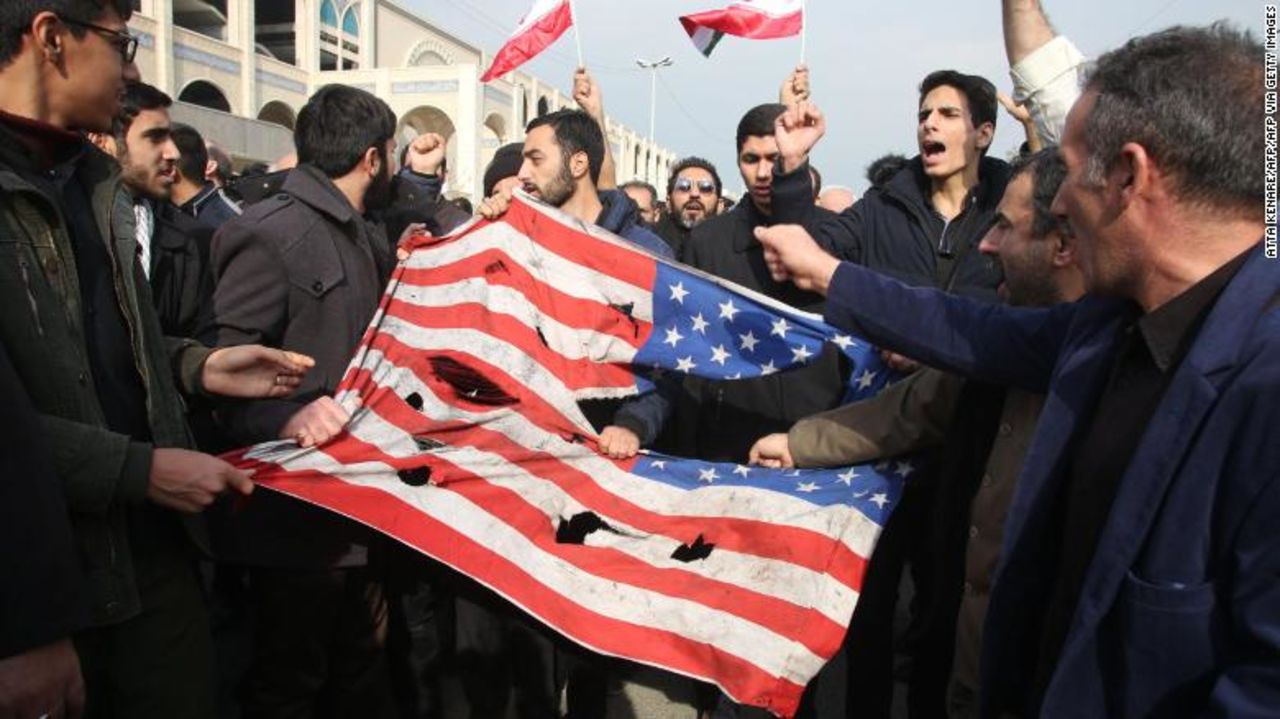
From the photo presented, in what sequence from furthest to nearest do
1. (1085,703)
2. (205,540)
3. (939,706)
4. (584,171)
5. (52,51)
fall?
1. (584,171)
2. (939,706)
3. (205,540)
4. (52,51)
5. (1085,703)

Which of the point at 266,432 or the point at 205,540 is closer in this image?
the point at 205,540

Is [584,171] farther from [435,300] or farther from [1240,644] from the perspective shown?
[1240,644]

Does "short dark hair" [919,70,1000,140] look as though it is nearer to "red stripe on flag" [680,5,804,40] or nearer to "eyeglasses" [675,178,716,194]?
"red stripe on flag" [680,5,804,40]

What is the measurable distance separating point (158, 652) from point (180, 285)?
1.38 meters

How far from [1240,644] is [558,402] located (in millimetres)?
2267

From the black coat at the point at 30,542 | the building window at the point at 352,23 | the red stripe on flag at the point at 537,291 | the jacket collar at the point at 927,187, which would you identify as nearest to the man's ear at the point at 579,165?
the red stripe on flag at the point at 537,291

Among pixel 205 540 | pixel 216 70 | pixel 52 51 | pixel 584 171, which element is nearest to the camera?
pixel 52 51

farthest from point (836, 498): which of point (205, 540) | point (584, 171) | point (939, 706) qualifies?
point (584, 171)

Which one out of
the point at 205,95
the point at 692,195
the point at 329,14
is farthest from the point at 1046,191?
the point at 329,14

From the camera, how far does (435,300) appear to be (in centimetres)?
327

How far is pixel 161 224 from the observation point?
3.25 m

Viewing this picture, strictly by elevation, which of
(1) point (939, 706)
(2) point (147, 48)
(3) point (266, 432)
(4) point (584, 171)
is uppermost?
(2) point (147, 48)

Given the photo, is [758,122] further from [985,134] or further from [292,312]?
[292,312]

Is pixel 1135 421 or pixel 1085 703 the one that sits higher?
pixel 1135 421
